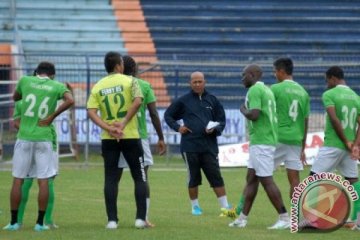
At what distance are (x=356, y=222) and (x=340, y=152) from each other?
917 millimetres

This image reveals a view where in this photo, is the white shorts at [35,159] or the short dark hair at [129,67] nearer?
the white shorts at [35,159]

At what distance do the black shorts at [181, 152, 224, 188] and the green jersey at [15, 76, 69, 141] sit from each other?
3.33m

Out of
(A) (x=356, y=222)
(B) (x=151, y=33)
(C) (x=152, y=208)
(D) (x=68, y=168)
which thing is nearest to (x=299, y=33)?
(B) (x=151, y=33)

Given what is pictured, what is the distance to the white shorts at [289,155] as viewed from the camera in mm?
14766

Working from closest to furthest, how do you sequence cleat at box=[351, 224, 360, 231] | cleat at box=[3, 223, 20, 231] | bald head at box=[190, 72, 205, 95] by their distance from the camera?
cleat at box=[3, 223, 20, 231]
cleat at box=[351, 224, 360, 231]
bald head at box=[190, 72, 205, 95]

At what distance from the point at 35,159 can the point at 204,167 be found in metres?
3.52

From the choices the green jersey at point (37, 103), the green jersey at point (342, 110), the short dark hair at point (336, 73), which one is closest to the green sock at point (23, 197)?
the green jersey at point (37, 103)

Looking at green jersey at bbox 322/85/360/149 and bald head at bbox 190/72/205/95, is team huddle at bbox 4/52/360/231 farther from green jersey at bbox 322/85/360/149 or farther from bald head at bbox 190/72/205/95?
bald head at bbox 190/72/205/95

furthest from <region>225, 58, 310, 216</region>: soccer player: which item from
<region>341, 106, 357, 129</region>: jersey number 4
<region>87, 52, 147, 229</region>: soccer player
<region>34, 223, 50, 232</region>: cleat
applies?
<region>34, 223, 50, 232</region>: cleat

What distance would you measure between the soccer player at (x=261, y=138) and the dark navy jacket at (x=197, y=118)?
2.41m

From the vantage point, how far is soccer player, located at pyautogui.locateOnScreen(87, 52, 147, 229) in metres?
13.5

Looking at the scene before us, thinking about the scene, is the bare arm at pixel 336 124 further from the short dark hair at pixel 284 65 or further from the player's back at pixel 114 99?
the player's back at pixel 114 99

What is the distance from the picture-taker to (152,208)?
17.0m

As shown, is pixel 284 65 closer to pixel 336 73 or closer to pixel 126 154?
pixel 336 73
